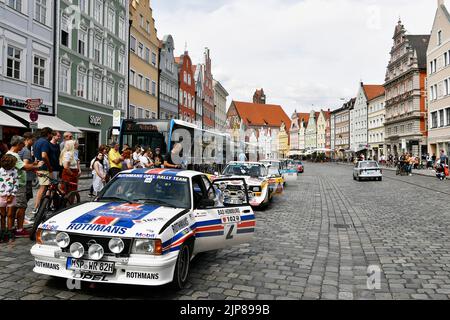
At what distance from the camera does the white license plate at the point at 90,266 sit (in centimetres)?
434

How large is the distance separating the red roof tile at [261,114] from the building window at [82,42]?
108 metres

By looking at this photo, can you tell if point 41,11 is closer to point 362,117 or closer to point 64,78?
point 64,78

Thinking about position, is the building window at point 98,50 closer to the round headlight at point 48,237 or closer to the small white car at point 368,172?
the small white car at point 368,172

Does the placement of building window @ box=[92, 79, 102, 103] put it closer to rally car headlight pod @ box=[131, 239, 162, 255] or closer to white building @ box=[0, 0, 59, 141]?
white building @ box=[0, 0, 59, 141]

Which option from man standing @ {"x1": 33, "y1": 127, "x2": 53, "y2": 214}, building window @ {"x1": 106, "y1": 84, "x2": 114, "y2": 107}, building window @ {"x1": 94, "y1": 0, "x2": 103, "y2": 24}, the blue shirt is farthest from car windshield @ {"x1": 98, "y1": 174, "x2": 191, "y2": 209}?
building window @ {"x1": 106, "y1": 84, "x2": 114, "y2": 107}

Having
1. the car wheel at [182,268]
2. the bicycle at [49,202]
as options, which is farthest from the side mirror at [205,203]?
the bicycle at [49,202]

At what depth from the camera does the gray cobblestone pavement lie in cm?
478

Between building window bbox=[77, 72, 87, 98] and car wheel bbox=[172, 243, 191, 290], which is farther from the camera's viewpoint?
building window bbox=[77, 72, 87, 98]

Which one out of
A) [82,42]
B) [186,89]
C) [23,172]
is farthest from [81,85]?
[186,89]

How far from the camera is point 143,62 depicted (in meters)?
40.2

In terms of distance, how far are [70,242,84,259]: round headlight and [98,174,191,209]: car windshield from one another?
126cm

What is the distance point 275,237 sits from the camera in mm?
8344

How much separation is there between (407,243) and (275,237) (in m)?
2.52
